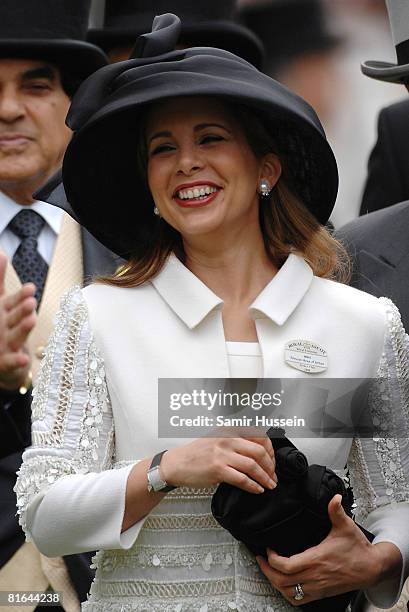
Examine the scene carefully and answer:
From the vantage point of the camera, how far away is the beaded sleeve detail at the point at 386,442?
4.04 m

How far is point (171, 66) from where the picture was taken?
3.97 metres

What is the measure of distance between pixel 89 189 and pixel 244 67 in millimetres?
525

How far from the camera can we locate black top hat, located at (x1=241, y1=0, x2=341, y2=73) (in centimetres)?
789

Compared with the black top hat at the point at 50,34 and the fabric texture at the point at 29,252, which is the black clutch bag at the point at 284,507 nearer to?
the fabric texture at the point at 29,252

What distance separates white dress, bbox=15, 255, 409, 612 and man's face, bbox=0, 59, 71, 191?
1.49m

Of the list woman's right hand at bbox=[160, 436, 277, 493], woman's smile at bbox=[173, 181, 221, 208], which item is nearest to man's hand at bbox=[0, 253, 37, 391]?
woman's smile at bbox=[173, 181, 221, 208]

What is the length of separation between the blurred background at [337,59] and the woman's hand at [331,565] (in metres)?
4.17

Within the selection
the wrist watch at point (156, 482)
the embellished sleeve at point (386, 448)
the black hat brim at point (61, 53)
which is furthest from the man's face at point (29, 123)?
the wrist watch at point (156, 482)

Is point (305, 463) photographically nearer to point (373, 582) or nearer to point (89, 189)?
point (373, 582)

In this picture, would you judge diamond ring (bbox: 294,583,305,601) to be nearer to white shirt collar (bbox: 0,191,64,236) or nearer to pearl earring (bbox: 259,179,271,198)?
pearl earring (bbox: 259,179,271,198)

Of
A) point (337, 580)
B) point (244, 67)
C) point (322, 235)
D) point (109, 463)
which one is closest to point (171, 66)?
point (244, 67)

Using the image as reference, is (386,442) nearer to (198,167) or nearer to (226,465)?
(226,465)

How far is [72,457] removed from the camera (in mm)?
3754

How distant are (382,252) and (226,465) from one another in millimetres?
1276
